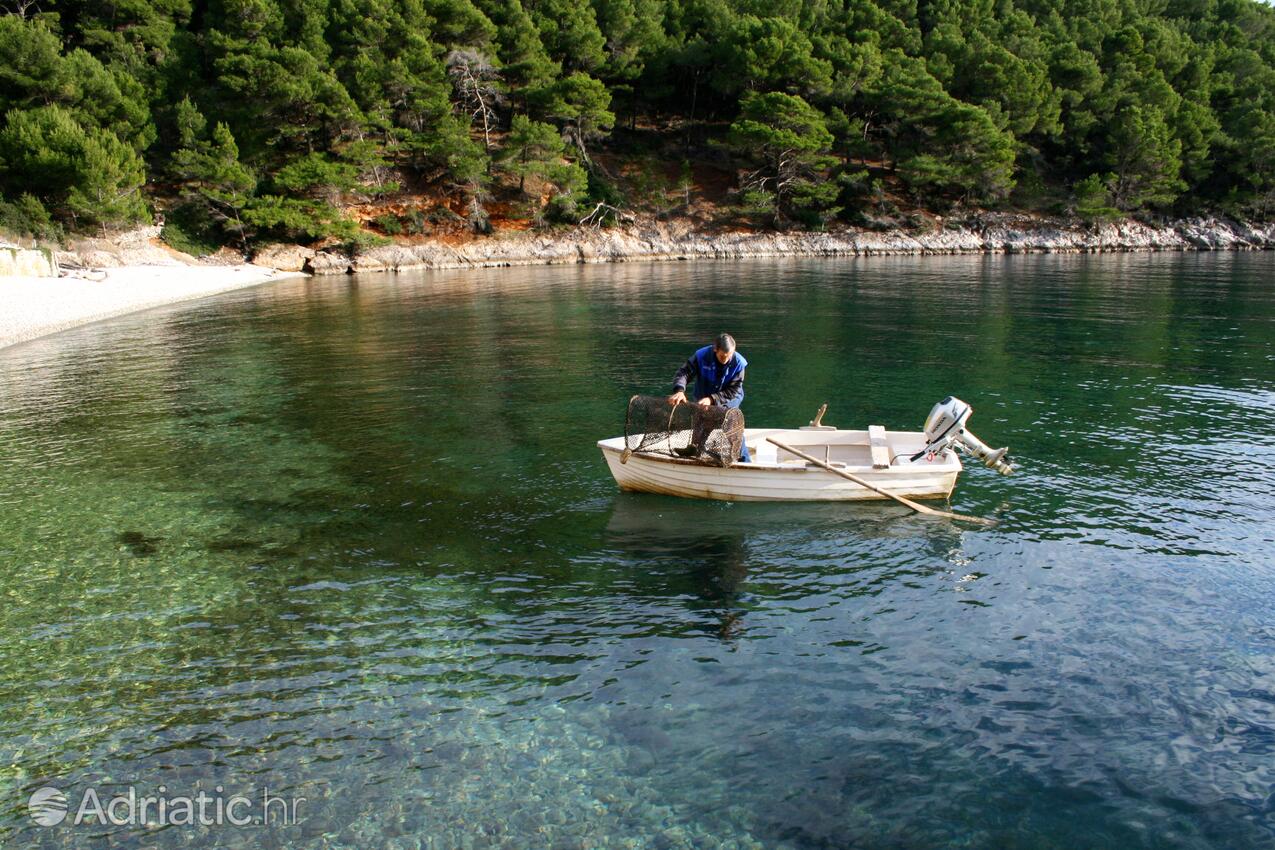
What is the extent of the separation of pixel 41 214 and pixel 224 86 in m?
19.5

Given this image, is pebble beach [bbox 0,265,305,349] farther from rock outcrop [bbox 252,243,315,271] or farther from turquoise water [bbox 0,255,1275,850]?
turquoise water [bbox 0,255,1275,850]

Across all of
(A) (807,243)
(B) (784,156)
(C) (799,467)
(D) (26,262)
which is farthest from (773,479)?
(B) (784,156)

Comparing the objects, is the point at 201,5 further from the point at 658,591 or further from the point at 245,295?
the point at 658,591

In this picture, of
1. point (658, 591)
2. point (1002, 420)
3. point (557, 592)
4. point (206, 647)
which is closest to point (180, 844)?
point (206, 647)

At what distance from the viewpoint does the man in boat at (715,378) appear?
1110 cm

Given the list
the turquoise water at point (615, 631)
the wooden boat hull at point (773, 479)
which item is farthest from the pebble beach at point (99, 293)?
the wooden boat hull at point (773, 479)

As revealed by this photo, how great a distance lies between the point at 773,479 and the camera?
35.3 ft

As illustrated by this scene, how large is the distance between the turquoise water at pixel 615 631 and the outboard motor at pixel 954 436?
0.71 meters

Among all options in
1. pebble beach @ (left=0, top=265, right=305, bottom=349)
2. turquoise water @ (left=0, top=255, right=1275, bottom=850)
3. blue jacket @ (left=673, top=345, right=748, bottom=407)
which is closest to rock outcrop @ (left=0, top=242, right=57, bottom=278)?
pebble beach @ (left=0, top=265, right=305, bottom=349)

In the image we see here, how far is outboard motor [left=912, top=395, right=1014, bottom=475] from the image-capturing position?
433 inches

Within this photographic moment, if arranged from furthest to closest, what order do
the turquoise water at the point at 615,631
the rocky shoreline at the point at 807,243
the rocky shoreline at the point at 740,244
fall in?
the rocky shoreline at the point at 807,243, the rocky shoreline at the point at 740,244, the turquoise water at the point at 615,631

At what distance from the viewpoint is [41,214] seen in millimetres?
47344

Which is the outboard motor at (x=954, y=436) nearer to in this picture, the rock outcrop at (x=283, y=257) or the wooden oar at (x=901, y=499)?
A: the wooden oar at (x=901, y=499)

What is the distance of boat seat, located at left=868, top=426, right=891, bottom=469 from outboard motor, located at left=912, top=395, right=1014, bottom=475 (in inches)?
20.8
